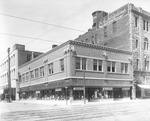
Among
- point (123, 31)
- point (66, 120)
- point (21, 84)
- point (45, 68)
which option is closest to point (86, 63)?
point (45, 68)

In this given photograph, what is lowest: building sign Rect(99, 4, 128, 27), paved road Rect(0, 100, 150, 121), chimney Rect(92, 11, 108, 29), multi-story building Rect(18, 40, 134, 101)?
A: paved road Rect(0, 100, 150, 121)

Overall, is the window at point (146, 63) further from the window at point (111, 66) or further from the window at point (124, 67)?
the window at point (111, 66)

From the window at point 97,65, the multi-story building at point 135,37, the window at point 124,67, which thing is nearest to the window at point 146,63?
the multi-story building at point 135,37

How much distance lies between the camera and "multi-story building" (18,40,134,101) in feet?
92.2

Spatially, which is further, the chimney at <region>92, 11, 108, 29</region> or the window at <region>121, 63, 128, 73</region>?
the chimney at <region>92, 11, 108, 29</region>

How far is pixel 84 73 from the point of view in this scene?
28.0 metres

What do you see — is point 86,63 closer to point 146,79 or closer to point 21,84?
point 146,79

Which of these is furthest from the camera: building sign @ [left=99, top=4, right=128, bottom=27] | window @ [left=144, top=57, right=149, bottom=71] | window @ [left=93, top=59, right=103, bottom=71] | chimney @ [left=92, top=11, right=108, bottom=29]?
chimney @ [left=92, top=11, right=108, bottom=29]

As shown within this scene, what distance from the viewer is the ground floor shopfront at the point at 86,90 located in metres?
27.8

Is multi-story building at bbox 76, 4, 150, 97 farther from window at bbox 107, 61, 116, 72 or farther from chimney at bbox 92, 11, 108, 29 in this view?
chimney at bbox 92, 11, 108, 29

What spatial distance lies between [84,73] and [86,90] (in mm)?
2879

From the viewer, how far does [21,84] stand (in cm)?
4975

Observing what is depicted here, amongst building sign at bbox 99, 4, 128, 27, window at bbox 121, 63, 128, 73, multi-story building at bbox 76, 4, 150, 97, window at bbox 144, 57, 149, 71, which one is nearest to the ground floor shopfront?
window at bbox 121, 63, 128, 73

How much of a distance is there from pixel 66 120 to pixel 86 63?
16788 mm
